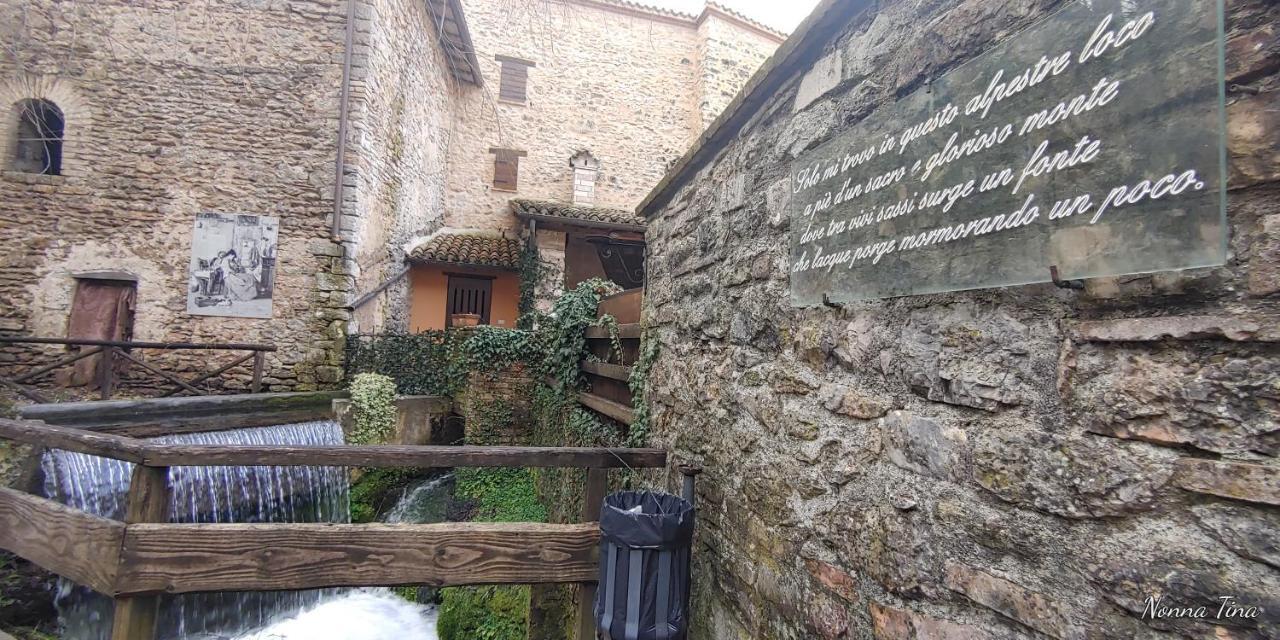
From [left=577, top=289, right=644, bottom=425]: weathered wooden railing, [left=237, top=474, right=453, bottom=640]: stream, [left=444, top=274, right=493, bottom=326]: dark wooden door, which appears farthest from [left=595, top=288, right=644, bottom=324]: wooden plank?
[left=444, top=274, right=493, bottom=326]: dark wooden door

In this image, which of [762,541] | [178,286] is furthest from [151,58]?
[762,541]

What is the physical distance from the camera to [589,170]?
13875 mm

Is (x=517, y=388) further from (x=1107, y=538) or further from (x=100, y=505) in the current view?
(x=1107, y=538)

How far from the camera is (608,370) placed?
13.5 feet

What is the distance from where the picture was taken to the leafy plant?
23.4 feet

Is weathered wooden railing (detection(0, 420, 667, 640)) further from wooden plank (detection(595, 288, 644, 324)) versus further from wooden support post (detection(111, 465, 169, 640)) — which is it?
wooden plank (detection(595, 288, 644, 324))

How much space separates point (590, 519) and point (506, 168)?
42.1 feet

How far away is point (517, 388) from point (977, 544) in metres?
6.95

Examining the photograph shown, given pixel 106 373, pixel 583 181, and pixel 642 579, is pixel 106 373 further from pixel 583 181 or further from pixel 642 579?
pixel 583 181

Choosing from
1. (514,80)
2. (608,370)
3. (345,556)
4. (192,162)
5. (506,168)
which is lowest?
(345,556)

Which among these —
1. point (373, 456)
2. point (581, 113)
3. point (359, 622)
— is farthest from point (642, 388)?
point (581, 113)

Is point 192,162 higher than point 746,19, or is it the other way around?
point 746,19

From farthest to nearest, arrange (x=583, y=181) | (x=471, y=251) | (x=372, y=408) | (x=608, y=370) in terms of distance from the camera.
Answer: (x=583, y=181)
(x=471, y=251)
(x=372, y=408)
(x=608, y=370)

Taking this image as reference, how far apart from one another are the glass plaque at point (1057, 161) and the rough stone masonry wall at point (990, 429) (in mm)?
42
